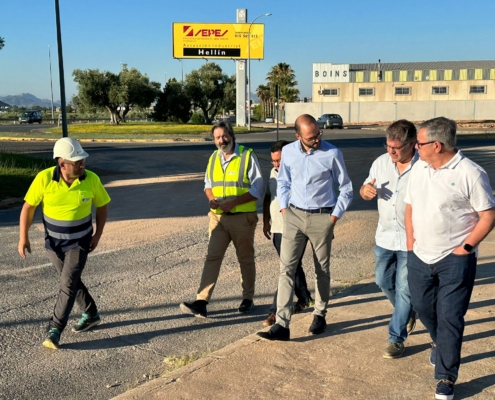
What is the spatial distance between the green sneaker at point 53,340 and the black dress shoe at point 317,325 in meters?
2.10

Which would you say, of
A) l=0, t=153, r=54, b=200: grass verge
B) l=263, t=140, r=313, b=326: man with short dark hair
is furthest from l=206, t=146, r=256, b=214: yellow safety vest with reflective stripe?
l=0, t=153, r=54, b=200: grass verge

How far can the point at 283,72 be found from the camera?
3789 inches

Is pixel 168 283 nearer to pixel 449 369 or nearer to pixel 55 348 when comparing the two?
pixel 55 348

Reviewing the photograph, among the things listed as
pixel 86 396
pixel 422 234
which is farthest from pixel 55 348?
pixel 422 234

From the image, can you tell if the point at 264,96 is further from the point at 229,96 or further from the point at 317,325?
the point at 317,325

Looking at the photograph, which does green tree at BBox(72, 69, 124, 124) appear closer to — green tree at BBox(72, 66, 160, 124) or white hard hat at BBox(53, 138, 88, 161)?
green tree at BBox(72, 66, 160, 124)

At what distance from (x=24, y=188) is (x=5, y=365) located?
10.3 metres

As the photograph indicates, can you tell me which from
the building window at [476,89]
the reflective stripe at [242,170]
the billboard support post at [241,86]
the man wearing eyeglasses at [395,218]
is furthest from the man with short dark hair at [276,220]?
the building window at [476,89]

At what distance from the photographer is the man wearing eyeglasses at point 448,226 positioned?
369 cm

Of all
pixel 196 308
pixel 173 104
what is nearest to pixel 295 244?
pixel 196 308

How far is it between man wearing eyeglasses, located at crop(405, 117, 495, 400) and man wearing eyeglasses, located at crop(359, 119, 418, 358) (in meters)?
0.59

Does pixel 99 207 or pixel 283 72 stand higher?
pixel 283 72

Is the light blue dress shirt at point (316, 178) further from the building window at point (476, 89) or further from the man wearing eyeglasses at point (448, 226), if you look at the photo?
the building window at point (476, 89)

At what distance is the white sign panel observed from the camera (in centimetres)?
7769
